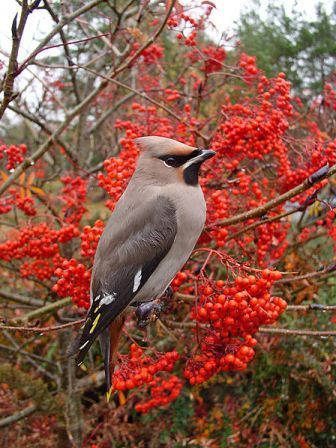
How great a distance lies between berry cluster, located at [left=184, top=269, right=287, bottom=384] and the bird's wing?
0.29 metres

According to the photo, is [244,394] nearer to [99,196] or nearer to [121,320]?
[121,320]

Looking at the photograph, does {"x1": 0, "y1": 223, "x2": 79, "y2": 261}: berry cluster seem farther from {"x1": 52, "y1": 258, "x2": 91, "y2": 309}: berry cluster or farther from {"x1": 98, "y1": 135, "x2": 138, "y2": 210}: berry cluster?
{"x1": 52, "y1": 258, "x2": 91, "y2": 309}: berry cluster

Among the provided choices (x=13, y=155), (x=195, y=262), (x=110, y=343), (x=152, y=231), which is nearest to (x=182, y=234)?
(x=152, y=231)

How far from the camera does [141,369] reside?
1950mm

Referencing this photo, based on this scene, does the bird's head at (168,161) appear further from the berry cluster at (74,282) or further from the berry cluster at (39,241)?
the berry cluster at (39,241)

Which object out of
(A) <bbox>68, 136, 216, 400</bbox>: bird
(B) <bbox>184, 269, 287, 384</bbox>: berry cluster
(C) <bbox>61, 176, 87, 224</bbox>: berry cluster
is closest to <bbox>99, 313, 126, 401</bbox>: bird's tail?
(A) <bbox>68, 136, 216, 400</bbox>: bird

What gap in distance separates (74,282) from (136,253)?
0.29m

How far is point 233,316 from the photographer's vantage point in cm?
160

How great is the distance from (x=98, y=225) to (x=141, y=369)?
65cm

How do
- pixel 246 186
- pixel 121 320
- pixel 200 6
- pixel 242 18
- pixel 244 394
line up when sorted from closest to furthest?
pixel 121 320
pixel 246 186
pixel 200 6
pixel 244 394
pixel 242 18

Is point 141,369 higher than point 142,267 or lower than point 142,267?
lower

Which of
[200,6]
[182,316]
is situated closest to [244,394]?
[182,316]

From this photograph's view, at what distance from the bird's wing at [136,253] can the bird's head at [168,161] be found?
12cm

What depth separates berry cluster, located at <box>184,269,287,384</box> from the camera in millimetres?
1572
